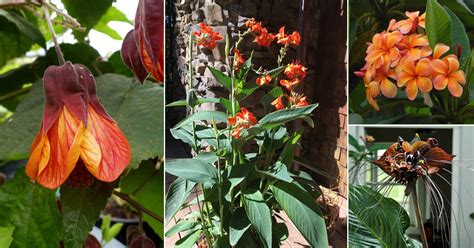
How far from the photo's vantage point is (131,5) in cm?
50

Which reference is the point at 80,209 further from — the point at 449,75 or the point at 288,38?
the point at 449,75

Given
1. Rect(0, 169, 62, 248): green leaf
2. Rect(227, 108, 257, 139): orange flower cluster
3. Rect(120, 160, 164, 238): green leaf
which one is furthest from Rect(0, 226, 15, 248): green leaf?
Rect(227, 108, 257, 139): orange flower cluster

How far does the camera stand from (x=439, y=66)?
497 millimetres

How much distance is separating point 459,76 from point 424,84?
3 cm

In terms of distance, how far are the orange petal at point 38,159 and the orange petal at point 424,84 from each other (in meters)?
0.37

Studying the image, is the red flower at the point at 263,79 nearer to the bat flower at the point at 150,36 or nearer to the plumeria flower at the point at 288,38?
the plumeria flower at the point at 288,38

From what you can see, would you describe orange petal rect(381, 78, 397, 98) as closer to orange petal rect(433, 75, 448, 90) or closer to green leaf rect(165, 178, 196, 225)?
orange petal rect(433, 75, 448, 90)

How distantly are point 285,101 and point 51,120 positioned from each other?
31 cm

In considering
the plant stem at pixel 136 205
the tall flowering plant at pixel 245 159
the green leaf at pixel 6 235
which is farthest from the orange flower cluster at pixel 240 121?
the green leaf at pixel 6 235

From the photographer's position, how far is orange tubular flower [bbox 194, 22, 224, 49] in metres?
0.51

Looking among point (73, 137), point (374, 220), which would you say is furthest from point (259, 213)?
point (73, 137)

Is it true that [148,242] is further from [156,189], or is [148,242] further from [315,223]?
[315,223]

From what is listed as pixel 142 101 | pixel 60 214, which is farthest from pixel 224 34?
pixel 60 214

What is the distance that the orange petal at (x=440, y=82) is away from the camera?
499 millimetres
